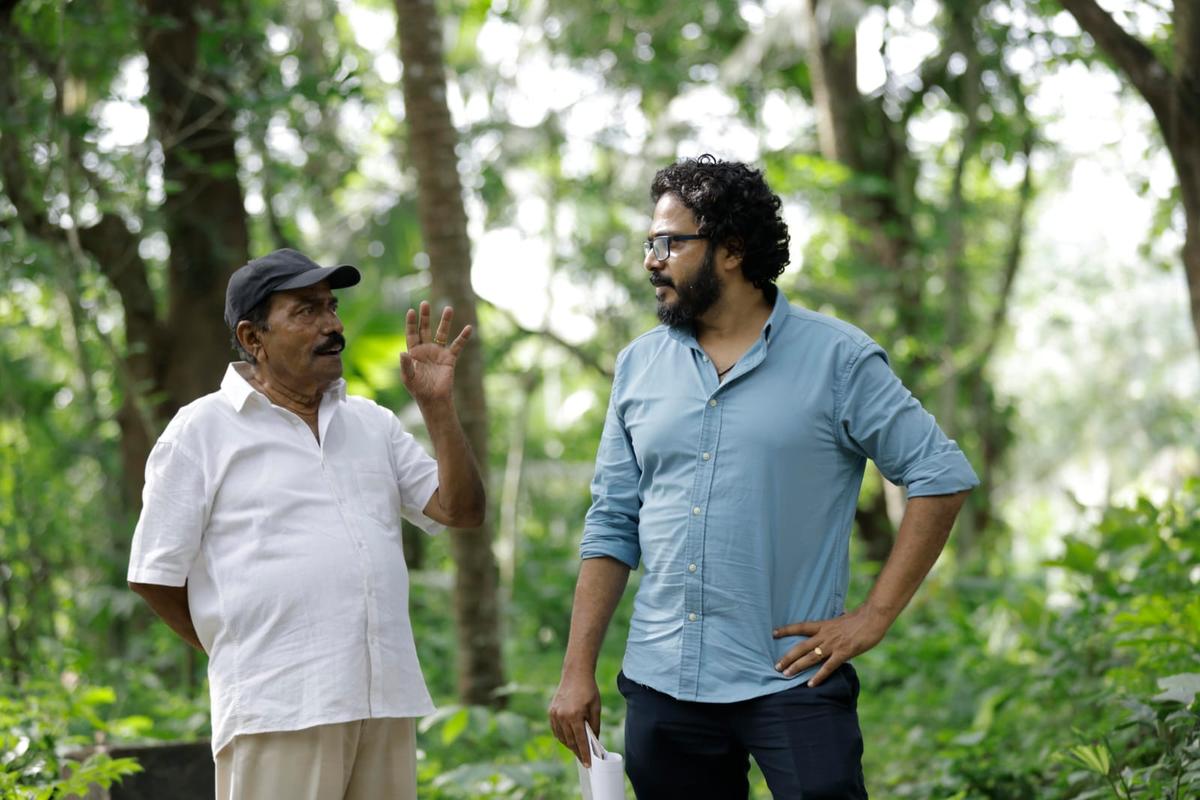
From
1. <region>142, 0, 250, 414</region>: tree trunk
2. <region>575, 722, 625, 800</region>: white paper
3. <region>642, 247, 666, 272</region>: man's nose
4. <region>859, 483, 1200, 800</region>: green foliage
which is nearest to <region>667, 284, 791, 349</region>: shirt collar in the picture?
<region>642, 247, 666, 272</region>: man's nose

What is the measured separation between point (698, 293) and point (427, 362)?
75 centimetres

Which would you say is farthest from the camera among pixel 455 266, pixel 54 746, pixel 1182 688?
pixel 455 266

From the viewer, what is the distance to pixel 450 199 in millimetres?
6570

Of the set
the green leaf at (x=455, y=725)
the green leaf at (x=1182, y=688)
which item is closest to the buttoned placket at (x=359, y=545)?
the green leaf at (x=455, y=725)

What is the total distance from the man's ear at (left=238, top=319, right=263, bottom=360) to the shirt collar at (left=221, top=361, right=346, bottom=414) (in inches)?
2.4

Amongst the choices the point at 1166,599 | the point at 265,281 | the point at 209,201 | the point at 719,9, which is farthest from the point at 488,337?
the point at 265,281

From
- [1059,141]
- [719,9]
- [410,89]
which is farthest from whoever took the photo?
[1059,141]

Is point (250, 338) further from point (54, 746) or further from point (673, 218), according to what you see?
point (54, 746)

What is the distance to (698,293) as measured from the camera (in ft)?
11.4

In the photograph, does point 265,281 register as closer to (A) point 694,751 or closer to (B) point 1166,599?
(A) point 694,751

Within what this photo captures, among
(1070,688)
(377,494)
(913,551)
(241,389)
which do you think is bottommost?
(1070,688)

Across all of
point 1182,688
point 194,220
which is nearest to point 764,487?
point 1182,688

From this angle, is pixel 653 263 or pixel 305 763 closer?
pixel 305 763

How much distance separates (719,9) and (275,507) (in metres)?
11.1
